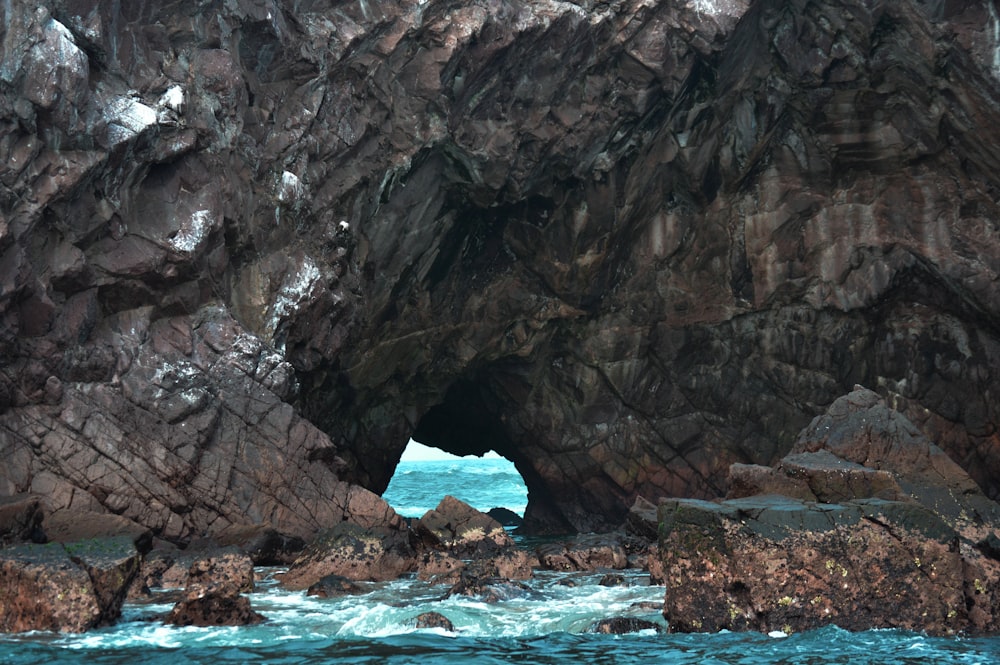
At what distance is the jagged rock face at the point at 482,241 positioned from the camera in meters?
26.5

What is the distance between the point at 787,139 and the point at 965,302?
26.7 feet

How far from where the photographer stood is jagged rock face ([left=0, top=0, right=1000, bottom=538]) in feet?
86.8

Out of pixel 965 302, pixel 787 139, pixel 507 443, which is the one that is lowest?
pixel 507 443

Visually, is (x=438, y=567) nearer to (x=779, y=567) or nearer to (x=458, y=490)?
(x=779, y=567)

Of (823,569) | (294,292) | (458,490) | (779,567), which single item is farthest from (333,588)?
(458,490)

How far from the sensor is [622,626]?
58.0ft

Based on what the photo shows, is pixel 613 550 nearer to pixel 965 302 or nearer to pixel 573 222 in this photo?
pixel 573 222

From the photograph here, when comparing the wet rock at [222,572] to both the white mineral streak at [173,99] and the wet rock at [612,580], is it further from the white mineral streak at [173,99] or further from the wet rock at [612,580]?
the white mineral streak at [173,99]

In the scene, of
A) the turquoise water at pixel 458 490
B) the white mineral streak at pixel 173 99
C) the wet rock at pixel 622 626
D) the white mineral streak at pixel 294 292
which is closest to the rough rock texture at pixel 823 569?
the wet rock at pixel 622 626

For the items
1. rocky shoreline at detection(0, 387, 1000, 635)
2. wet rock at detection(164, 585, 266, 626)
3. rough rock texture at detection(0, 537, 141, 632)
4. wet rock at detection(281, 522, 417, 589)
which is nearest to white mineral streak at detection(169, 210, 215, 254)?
wet rock at detection(281, 522, 417, 589)

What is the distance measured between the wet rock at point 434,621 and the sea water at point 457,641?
157 mm

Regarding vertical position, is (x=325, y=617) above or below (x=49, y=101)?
below

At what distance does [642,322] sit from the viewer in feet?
132

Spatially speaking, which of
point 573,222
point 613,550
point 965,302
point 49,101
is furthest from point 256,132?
point 965,302
